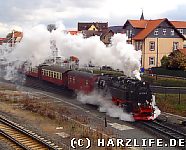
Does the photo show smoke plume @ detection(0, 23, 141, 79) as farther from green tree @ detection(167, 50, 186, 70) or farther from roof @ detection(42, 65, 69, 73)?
green tree @ detection(167, 50, 186, 70)

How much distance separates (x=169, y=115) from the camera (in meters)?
26.3

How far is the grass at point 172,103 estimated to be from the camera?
88.6ft

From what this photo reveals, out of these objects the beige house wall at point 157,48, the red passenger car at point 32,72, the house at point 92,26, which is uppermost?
the house at point 92,26

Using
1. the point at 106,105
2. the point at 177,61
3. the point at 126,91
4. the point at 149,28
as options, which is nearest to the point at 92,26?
the point at 149,28

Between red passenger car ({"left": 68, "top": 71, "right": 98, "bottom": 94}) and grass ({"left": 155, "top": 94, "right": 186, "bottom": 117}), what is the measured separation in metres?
6.15

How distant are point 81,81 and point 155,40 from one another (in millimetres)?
25179

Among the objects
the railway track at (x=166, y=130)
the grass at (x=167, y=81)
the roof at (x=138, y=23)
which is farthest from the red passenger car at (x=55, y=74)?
the roof at (x=138, y=23)

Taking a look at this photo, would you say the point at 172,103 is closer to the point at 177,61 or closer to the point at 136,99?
the point at 136,99

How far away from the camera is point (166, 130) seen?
2094 centimetres

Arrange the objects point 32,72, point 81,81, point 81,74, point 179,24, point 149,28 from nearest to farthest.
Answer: point 81,81 < point 81,74 < point 32,72 < point 149,28 < point 179,24

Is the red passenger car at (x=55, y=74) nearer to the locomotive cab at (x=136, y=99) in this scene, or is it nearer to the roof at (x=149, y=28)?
the locomotive cab at (x=136, y=99)

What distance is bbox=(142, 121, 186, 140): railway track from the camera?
1948cm

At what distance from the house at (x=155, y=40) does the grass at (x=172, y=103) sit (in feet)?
73.4

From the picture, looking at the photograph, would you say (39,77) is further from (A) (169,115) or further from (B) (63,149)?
(B) (63,149)
